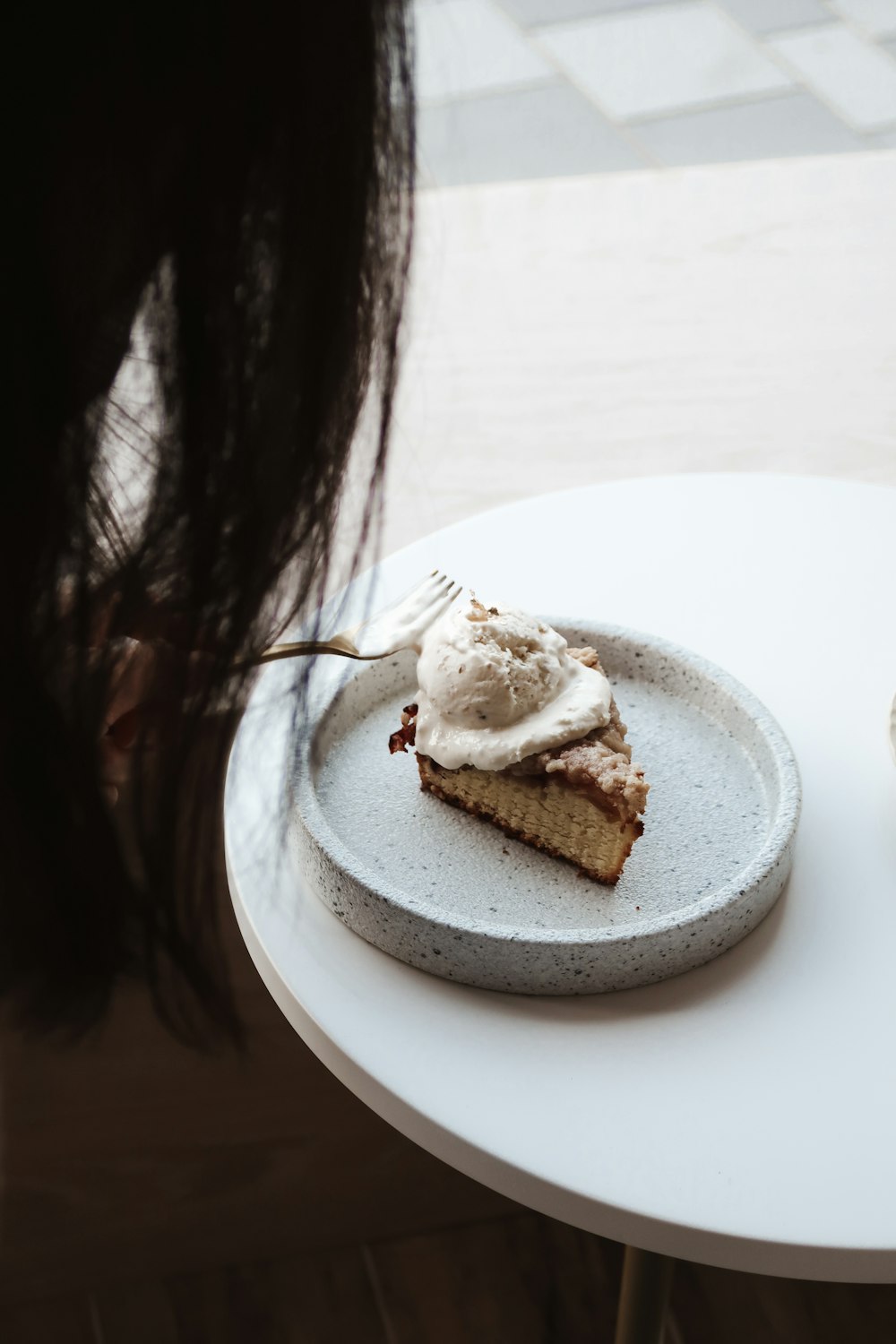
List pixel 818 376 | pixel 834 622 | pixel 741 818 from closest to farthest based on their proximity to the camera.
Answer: pixel 741 818 → pixel 834 622 → pixel 818 376

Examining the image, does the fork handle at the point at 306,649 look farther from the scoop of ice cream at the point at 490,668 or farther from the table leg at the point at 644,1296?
the table leg at the point at 644,1296

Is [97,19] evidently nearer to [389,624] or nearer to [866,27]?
[389,624]

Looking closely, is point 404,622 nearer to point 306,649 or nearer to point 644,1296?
point 306,649

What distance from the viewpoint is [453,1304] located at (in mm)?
1146

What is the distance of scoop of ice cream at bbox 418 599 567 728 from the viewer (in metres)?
0.77

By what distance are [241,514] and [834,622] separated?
674 millimetres

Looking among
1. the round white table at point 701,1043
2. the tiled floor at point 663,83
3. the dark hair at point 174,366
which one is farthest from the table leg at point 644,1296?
the tiled floor at point 663,83

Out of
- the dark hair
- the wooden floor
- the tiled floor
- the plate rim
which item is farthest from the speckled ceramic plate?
the tiled floor

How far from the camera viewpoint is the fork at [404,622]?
848 millimetres

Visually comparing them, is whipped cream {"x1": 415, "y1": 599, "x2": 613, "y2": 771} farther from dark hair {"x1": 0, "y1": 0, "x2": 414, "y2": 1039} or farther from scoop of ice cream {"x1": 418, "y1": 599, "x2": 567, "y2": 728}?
dark hair {"x1": 0, "y1": 0, "x2": 414, "y2": 1039}

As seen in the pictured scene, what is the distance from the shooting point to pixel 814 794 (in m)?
0.82

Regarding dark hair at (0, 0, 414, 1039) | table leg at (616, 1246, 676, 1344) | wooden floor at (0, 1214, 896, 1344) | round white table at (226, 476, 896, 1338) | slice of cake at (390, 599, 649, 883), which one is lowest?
wooden floor at (0, 1214, 896, 1344)

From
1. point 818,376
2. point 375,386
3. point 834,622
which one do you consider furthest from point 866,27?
point 375,386

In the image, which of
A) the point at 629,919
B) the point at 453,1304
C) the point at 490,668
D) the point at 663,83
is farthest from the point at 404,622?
the point at 663,83
